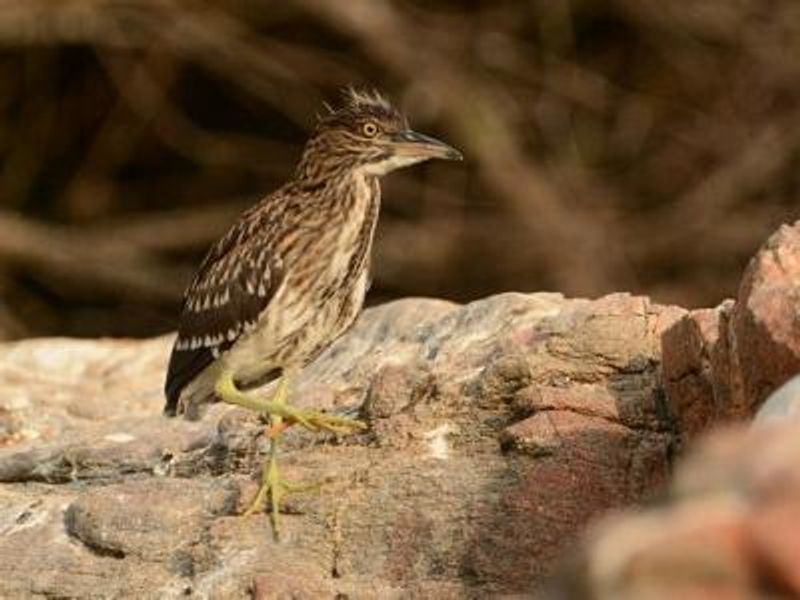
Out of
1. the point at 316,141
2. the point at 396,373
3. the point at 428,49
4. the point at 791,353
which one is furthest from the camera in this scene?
the point at 428,49

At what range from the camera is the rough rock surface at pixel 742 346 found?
A: 5.97 m

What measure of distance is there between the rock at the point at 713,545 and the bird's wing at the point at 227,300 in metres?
3.90

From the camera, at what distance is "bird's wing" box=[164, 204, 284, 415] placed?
7.88 meters

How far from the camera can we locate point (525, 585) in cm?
630

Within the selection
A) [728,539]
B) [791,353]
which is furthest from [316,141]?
[728,539]

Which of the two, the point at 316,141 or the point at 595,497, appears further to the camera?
the point at 316,141

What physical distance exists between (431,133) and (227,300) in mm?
6171

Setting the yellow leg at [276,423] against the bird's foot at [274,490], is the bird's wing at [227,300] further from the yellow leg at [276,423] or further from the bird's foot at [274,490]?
the bird's foot at [274,490]

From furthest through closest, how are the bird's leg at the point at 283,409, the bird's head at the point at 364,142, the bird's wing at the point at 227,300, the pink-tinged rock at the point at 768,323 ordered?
1. the bird's head at the point at 364,142
2. the bird's wing at the point at 227,300
3. the bird's leg at the point at 283,409
4. the pink-tinged rock at the point at 768,323

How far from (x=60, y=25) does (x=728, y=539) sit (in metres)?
10.5

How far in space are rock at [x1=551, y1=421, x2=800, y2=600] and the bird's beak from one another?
401cm

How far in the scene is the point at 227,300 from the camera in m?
7.94

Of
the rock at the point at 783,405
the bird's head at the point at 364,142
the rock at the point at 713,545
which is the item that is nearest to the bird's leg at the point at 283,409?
the bird's head at the point at 364,142

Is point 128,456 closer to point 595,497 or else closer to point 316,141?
point 316,141
